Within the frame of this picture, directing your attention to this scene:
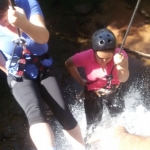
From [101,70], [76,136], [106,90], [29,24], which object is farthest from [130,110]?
[29,24]

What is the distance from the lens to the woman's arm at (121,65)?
7.96 feet

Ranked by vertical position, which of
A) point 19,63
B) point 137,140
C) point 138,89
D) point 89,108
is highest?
point 19,63

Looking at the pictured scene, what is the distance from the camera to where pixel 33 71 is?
98.3 inches

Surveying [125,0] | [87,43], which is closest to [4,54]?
[87,43]

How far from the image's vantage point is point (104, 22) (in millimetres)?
6414

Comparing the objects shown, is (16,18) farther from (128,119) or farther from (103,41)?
(128,119)

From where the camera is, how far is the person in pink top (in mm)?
2660

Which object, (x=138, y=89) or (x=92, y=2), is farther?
(x=92, y=2)

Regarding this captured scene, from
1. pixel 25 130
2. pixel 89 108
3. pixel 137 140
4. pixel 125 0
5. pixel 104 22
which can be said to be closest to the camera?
pixel 137 140

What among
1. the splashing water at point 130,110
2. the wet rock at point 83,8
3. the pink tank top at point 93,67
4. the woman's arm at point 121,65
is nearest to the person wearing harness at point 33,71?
the pink tank top at point 93,67

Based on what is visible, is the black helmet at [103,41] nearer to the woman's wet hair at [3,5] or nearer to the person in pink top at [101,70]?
the person in pink top at [101,70]

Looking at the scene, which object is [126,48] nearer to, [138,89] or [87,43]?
[87,43]

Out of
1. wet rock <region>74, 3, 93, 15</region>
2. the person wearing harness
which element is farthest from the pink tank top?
wet rock <region>74, 3, 93, 15</region>

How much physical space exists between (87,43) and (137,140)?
3.97 meters
